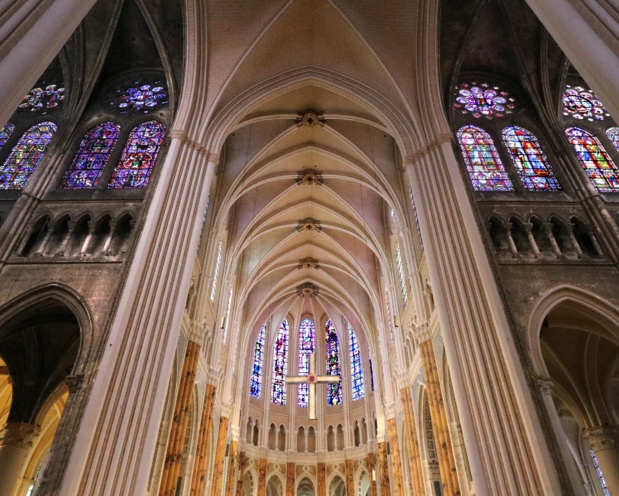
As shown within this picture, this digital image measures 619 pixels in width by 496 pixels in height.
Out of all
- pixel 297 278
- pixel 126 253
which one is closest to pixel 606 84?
pixel 126 253

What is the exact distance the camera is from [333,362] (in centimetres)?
2998

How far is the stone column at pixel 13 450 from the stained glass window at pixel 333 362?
59.5ft

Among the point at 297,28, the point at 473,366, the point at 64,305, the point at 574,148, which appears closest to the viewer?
the point at 473,366

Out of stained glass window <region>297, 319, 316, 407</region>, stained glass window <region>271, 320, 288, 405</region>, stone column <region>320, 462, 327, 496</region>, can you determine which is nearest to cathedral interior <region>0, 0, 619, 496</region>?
stone column <region>320, 462, 327, 496</region>

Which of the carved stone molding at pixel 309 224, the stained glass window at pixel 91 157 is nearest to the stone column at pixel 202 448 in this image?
the stained glass window at pixel 91 157

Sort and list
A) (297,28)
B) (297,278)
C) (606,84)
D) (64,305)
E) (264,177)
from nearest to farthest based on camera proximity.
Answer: (606,84) → (64,305) → (297,28) → (264,177) → (297,278)

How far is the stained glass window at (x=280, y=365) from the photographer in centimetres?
2872

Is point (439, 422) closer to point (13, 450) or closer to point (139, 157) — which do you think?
point (13, 450)

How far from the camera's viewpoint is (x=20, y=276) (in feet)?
37.4

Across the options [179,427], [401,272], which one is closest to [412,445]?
[401,272]

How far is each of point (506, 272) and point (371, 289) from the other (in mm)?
13639

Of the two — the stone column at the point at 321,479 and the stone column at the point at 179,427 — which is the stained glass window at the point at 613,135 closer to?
the stone column at the point at 179,427

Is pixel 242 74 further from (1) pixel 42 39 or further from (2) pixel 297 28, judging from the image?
(1) pixel 42 39

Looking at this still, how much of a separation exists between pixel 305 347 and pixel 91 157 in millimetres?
19727
